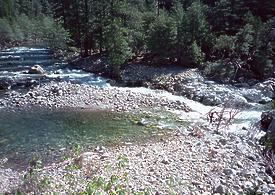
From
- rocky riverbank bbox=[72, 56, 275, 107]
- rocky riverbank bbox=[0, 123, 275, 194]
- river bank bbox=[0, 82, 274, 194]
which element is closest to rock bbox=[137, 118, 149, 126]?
river bank bbox=[0, 82, 274, 194]

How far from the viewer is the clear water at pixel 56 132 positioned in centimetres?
1355

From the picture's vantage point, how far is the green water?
44.5ft

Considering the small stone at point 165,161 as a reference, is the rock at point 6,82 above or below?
below

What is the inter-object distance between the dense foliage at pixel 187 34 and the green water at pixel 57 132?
927cm

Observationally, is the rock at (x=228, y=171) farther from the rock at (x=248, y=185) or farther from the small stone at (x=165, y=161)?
the small stone at (x=165, y=161)

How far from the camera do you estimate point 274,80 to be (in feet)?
82.1

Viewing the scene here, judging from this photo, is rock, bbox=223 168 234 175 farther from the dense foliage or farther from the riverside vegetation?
the dense foliage

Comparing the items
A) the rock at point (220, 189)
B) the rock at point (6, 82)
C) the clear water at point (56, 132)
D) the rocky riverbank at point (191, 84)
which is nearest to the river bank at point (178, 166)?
the rock at point (220, 189)

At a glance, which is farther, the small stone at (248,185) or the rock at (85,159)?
the rock at (85,159)

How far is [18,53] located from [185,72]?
23.1m

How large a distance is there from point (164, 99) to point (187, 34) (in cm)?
911

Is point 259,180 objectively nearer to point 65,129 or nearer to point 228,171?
point 228,171

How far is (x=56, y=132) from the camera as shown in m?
15.9

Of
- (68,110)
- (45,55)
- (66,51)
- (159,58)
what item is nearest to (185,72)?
(159,58)
